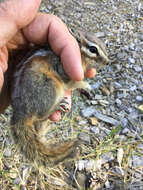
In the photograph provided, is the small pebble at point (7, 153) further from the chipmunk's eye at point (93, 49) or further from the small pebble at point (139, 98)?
the small pebble at point (139, 98)

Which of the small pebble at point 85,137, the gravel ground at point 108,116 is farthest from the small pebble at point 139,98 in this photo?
the small pebble at point 85,137

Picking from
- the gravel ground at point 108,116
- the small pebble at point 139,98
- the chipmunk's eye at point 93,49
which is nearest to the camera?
the chipmunk's eye at point 93,49

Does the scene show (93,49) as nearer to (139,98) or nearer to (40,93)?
(40,93)

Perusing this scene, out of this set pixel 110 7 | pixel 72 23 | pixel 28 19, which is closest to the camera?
pixel 28 19

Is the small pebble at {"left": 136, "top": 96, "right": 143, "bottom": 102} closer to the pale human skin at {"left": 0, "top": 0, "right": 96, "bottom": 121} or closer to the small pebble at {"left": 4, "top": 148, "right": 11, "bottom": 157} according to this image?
the pale human skin at {"left": 0, "top": 0, "right": 96, "bottom": 121}

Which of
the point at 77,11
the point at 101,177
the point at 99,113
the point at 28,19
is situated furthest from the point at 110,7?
the point at 101,177

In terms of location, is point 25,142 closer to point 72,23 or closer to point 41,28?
point 41,28
